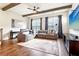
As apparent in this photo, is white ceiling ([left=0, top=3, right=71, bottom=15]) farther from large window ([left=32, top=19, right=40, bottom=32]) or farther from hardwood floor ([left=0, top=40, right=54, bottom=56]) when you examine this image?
hardwood floor ([left=0, top=40, right=54, bottom=56])

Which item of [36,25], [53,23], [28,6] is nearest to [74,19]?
[53,23]

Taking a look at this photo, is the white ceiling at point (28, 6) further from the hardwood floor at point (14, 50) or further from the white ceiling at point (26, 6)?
the hardwood floor at point (14, 50)

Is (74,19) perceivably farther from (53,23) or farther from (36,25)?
(36,25)

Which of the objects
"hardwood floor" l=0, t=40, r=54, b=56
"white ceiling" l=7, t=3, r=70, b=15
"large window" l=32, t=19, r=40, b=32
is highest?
"white ceiling" l=7, t=3, r=70, b=15

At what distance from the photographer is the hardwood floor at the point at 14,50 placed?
2007mm

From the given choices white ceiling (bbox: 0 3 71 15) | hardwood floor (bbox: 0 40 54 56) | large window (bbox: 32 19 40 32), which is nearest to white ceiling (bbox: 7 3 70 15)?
white ceiling (bbox: 0 3 71 15)

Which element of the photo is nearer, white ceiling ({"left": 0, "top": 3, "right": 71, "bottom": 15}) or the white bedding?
white ceiling ({"left": 0, "top": 3, "right": 71, "bottom": 15})

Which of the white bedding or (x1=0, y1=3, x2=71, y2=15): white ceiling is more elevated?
(x1=0, y1=3, x2=71, y2=15): white ceiling

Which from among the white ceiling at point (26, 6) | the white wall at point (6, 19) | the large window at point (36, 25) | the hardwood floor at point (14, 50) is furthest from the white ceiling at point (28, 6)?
the hardwood floor at point (14, 50)

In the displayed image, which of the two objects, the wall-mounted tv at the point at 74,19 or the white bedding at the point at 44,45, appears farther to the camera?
the white bedding at the point at 44,45

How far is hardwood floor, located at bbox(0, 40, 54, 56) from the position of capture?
2.01 m

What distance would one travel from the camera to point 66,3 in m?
1.86

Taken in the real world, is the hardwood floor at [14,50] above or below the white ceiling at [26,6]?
below

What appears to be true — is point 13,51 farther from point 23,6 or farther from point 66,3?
point 66,3
